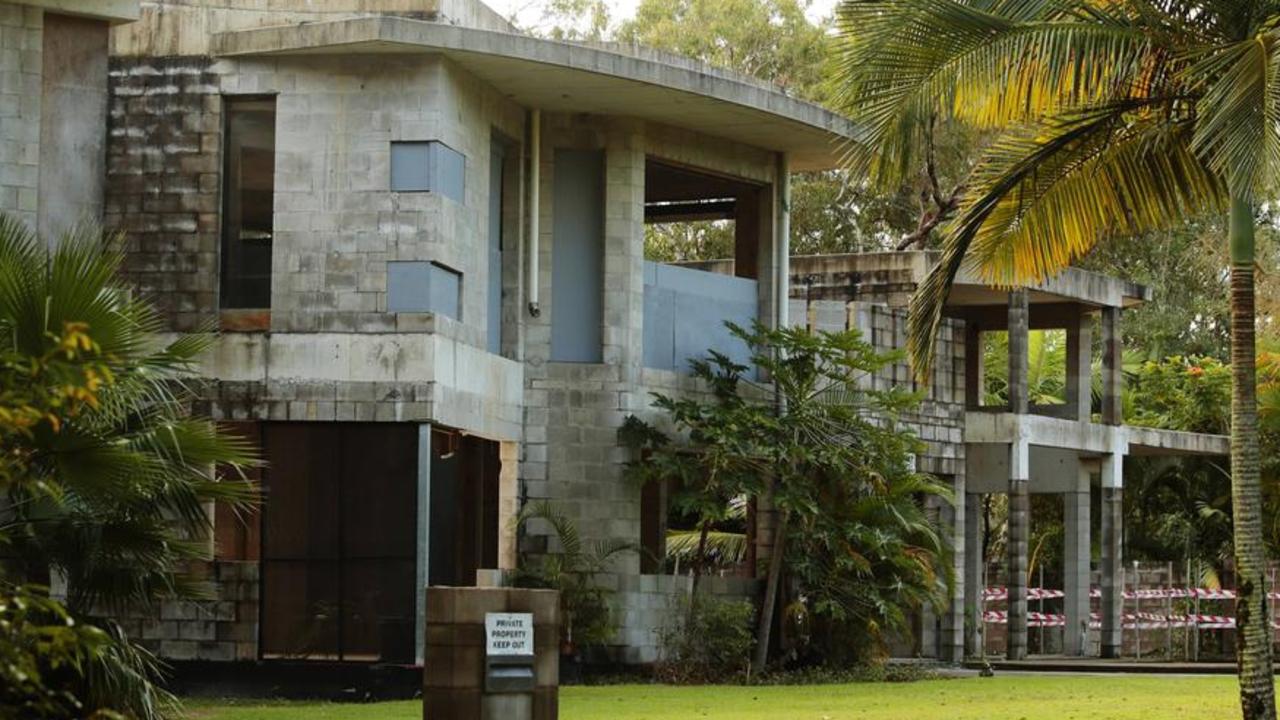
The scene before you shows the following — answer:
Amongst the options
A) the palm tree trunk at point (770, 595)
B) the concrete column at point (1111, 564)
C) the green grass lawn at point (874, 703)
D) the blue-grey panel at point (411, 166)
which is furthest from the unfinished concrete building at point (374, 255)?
the concrete column at point (1111, 564)

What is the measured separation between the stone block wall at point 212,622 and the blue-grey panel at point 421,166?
14.4 feet

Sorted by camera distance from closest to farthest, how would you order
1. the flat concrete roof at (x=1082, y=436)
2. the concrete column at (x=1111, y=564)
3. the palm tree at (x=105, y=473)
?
the palm tree at (x=105, y=473) → the flat concrete roof at (x=1082, y=436) → the concrete column at (x=1111, y=564)

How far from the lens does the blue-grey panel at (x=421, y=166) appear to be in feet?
78.9

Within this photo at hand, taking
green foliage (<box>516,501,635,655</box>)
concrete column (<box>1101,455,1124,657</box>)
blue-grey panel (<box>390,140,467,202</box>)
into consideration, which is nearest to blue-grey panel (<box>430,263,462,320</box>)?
blue-grey panel (<box>390,140,467,202</box>)

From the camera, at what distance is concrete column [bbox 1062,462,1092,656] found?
119 ft

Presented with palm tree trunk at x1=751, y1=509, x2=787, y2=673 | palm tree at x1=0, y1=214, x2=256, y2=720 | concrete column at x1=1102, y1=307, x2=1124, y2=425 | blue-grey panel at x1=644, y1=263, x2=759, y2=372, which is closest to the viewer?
palm tree at x1=0, y1=214, x2=256, y2=720

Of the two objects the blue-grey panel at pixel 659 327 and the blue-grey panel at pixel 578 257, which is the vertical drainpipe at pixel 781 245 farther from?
the blue-grey panel at pixel 578 257

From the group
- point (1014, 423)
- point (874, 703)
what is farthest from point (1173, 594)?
point (874, 703)

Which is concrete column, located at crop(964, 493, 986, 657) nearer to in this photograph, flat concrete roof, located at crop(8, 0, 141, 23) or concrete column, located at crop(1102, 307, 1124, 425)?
concrete column, located at crop(1102, 307, 1124, 425)

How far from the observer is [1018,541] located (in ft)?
112

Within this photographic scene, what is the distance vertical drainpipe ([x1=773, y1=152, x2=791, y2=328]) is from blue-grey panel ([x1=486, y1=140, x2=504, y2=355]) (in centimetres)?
421

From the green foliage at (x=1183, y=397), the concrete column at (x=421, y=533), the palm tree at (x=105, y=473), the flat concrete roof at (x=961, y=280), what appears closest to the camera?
the palm tree at (x=105, y=473)

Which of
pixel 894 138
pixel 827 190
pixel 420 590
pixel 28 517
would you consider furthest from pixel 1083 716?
pixel 827 190

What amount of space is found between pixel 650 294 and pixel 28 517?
12569mm
